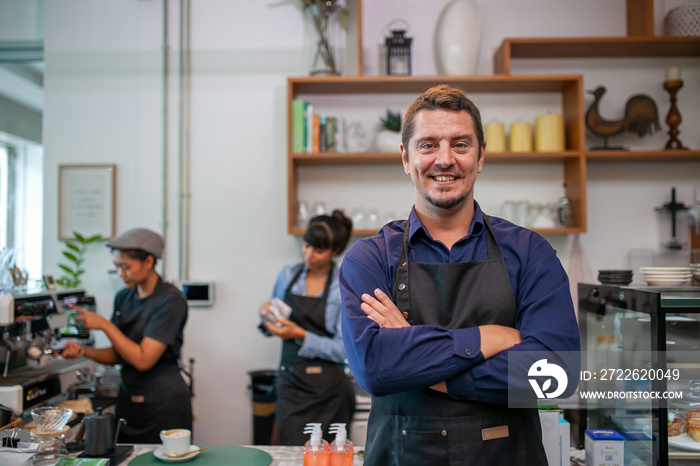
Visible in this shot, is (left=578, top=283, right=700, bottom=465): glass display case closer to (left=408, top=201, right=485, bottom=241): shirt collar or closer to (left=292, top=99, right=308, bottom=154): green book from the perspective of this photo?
(left=408, top=201, right=485, bottom=241): shirt collar

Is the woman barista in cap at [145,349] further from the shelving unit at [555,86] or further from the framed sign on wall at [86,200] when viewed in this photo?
the framed sign on wall at [86,200]

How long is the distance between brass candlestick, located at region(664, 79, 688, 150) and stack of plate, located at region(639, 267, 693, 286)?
153 cm

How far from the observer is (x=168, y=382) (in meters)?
2.62

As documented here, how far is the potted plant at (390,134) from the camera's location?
340 cm

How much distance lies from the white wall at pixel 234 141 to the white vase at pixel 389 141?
535 millimetres

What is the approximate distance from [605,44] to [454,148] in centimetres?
241

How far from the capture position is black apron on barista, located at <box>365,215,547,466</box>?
1365 mm

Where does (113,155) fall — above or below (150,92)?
below

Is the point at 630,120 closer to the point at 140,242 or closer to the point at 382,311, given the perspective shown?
the point at 382,311

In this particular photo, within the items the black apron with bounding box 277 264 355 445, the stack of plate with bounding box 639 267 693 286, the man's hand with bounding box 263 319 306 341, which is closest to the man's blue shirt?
the stack of plate with bounding box 639 267 693 286

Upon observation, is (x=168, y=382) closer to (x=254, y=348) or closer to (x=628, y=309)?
(x=254, y=348)

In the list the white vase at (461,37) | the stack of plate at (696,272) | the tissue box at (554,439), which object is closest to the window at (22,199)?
the white vase at (461,37)

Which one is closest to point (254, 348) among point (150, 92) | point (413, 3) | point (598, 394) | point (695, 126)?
point (150, 92)

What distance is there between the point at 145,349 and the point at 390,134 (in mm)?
1808
